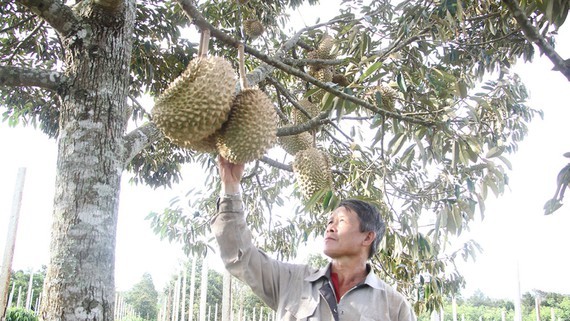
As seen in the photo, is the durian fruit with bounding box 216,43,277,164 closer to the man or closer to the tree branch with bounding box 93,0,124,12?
the man

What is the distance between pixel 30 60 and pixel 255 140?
3557 mm

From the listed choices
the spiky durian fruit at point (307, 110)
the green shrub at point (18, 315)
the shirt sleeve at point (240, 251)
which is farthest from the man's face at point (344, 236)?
the green shrub at point (18, 315)

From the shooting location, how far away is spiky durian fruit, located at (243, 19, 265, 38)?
364 centimetres

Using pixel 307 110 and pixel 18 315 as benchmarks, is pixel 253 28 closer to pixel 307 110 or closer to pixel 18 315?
pixel 307 110

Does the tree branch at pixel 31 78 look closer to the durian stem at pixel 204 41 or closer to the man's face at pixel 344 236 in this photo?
the durian stem at pixel 204 41

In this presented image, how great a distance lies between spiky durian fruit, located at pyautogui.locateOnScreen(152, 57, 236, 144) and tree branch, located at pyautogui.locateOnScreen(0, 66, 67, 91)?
1.60 ft

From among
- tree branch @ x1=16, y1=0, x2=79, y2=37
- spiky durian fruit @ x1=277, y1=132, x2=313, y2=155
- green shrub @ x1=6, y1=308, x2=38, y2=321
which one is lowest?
green shrub @ x1=6, y1=308, x2=38, y2=321

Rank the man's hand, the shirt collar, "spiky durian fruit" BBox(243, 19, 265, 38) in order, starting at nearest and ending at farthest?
the man's hand < the shirt collar < "spiky durian fruit" BBox(243, 19, 265, 38)

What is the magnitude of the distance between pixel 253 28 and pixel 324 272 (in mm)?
2505

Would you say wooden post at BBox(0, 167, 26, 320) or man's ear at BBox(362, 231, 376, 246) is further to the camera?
wooden post at BBox(0, 167, 26, 320)

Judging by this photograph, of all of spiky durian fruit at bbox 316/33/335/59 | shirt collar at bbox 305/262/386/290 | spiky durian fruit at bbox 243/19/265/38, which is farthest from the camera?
spiky durian fruit at bbox 243/19/265/38

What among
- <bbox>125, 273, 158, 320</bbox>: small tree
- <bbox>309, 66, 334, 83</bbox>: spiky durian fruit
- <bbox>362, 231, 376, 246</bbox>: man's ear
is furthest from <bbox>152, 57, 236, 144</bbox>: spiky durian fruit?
<bbox>125, 273, 158, 320</bbox>: small tree

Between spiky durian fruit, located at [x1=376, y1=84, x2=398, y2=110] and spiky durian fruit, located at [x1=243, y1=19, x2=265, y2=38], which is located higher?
spiky durian fruit, located at [x1=243, y1=19, x2=265, y2=38]

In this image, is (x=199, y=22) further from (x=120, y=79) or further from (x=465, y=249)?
(x=465, y=249)
